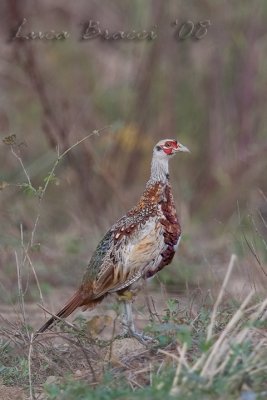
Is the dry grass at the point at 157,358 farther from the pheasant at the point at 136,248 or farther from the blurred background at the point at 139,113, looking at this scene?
the blurred background at the point at 139,113

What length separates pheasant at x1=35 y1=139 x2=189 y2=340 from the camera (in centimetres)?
615

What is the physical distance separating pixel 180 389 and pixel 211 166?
8063 mm

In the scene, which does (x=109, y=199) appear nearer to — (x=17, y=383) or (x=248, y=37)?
(x=248, y=37)

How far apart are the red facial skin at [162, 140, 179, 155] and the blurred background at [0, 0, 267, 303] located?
3.66 metres

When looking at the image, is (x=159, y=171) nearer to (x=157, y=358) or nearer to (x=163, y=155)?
(x=163, y=155)

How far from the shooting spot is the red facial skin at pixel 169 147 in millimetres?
6387

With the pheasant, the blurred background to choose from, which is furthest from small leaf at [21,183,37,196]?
the blurred background

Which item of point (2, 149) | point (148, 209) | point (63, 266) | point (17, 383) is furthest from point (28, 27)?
point (17, 383)

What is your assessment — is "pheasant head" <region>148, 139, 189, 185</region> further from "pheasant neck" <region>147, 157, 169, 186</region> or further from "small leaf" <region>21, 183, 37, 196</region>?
"small leaf" <region>21, 183, 37, 196</region>

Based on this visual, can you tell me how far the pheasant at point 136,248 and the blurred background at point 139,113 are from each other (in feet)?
11.9

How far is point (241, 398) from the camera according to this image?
4328 millimetres

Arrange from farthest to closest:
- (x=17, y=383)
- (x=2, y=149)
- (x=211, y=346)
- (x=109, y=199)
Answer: (x=2, y=149), (x=109, y=199), (x=17, y=383), (x=211, y=346)

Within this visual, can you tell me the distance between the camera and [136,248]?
6156mm

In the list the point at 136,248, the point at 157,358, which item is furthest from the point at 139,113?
the point at 157,358
